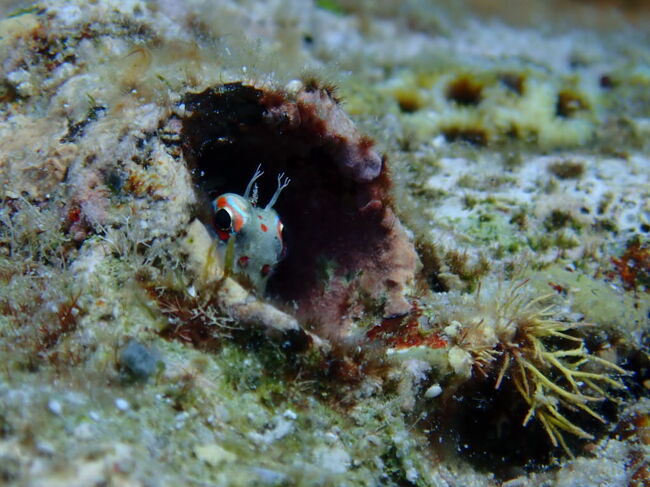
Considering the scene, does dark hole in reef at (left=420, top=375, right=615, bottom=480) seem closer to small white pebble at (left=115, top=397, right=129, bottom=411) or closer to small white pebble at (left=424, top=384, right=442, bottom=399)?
small white pebble at (left=424, top=384, right=442, bottom=399)

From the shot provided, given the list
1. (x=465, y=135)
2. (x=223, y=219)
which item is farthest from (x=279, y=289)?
(x=465, y=135)

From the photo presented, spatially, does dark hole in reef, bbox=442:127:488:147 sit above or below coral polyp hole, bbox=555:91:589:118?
below

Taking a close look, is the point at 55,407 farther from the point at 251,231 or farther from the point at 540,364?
the point at 540,364

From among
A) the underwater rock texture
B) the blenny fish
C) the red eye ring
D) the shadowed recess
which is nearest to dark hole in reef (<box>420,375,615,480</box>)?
the underwater rock texture

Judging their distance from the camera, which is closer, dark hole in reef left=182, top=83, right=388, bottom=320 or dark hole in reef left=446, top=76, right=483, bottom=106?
dark hole in reef left=182, top=83, right=388, bottom=320

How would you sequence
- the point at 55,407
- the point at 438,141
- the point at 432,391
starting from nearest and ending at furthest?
the point at 55,407 < the point at 432,391 < the point at 438,141

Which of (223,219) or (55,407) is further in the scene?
(223,219)

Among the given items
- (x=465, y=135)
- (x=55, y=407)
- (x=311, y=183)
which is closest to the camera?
(x=55, y=407)
